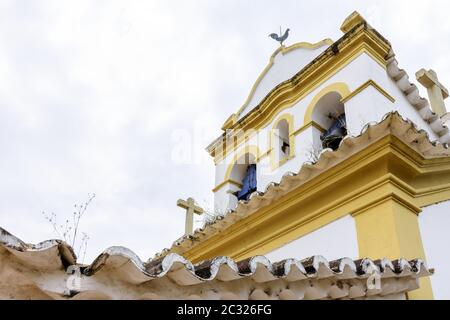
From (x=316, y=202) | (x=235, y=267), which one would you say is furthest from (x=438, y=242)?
(x=235, y=267)

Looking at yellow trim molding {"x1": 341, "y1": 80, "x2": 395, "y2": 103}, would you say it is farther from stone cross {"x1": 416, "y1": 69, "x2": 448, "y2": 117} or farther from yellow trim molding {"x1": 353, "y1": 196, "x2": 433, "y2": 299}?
stone cross {"x1": 416, "y1": 69, "x2": 448, "y2": 117}

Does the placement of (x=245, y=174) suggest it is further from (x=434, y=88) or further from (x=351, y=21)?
(x=434, y=88)

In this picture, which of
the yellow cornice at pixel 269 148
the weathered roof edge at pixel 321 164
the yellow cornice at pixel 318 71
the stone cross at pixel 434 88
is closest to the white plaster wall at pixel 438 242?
the weathered roof edge at pixel 321 164

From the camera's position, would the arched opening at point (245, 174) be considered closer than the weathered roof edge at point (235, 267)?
No

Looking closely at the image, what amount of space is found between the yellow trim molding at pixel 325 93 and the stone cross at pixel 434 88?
2.56 metres

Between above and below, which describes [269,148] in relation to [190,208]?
above

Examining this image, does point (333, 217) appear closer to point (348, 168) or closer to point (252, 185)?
point (348, 168)

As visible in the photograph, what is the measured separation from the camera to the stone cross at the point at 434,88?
28.4ft

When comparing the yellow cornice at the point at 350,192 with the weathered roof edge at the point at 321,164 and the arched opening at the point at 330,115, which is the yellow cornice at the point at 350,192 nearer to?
the weathered roof edge at the point at 321,164

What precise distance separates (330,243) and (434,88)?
15.9ft

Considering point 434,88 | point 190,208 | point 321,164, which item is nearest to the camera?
point 321,164

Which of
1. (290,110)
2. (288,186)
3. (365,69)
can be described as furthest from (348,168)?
(290,110)

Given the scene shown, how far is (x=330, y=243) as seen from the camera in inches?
209
